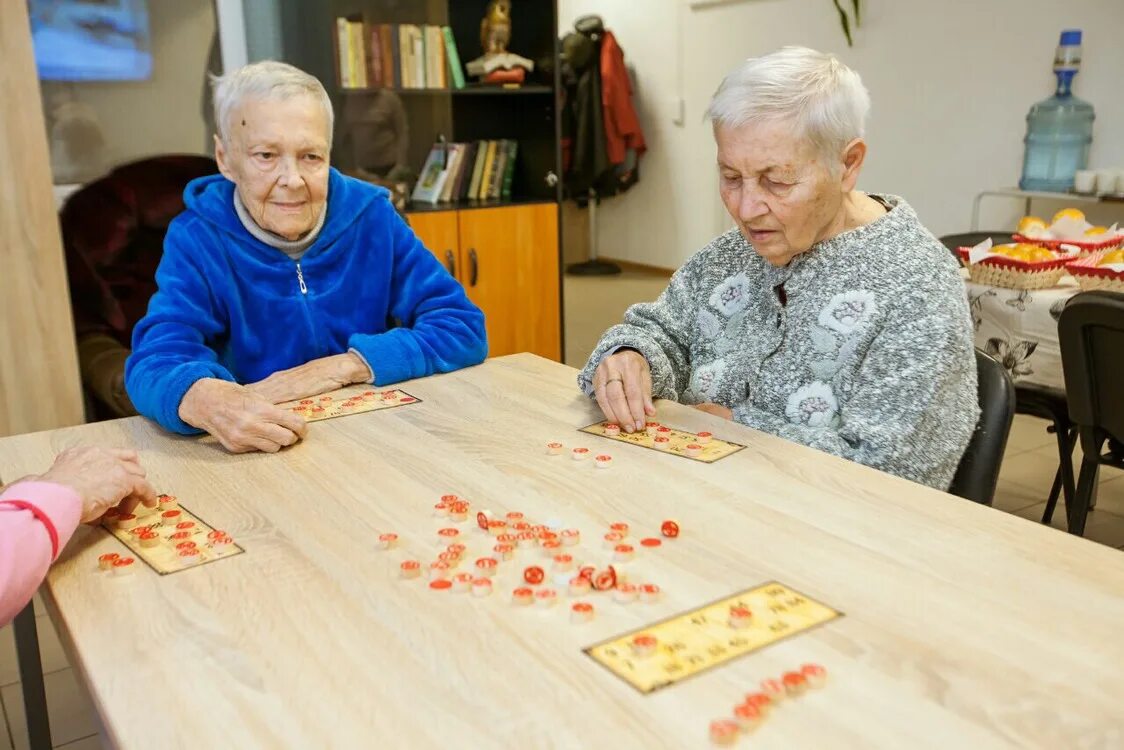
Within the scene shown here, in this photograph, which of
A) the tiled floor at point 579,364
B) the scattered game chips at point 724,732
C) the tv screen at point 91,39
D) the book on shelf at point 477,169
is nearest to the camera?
the scattered game chips at point 724,732

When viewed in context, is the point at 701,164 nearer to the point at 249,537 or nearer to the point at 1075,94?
the point at 1075,94

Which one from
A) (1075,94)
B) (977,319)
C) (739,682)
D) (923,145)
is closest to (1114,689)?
(739,682)

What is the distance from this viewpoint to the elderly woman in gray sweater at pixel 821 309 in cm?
149

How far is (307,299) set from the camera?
2008mm

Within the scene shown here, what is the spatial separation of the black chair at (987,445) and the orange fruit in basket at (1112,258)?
3.96 feet

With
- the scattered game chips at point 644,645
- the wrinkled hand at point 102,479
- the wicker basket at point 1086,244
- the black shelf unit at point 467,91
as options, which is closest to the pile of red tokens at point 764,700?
the scattered game chips at point 644,645

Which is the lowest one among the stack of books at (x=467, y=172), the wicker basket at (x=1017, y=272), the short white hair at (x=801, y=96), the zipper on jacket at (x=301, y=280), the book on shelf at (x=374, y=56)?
the wicker basket at (x=1017, y=272)

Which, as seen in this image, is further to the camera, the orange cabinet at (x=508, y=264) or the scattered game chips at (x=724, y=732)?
the orange cabinet at (x=508, y=264)

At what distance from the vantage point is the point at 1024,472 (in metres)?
3.55

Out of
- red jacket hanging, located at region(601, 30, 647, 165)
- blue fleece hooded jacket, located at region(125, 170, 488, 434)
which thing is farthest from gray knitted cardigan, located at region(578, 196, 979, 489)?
red jacket hanging, located at region(601, 30, 647, 165)

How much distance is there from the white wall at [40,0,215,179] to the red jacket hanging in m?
3.71

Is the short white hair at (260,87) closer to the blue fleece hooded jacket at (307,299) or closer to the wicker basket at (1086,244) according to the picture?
the blue fleece hooded jacket at (307,299)

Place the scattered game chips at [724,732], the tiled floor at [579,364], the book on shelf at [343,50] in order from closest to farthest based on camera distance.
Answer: the scattered game chips at [724,732] → the tiled floor at [579,364] → the book on shelf at [343,50]

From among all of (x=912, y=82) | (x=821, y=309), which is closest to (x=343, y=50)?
(x=821, y=309)
